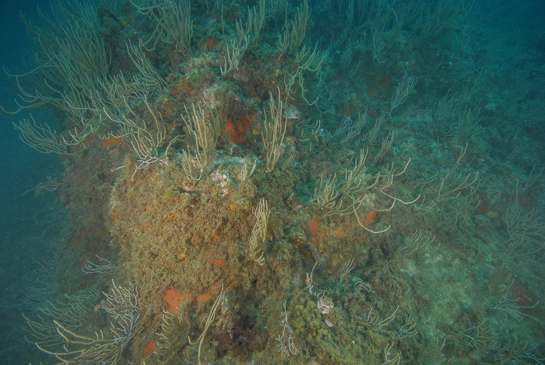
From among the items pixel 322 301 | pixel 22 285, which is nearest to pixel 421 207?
pixel 322 301

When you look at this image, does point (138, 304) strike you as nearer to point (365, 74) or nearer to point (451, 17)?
point (365, 74)

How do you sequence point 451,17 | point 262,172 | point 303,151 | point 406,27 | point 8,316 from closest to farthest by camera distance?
point 262,172 < point 303,151 < point 8,316 < point 451,17 < point 406,27

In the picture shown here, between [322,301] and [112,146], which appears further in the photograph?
[112,146]

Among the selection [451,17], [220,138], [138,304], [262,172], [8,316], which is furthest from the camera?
[451,17]

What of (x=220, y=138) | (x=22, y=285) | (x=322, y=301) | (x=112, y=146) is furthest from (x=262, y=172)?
(x=22, y=285)

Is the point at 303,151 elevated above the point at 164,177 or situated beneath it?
situated beneath

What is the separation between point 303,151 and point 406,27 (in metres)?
8.10

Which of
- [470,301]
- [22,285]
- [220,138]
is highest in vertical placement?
[220,138]

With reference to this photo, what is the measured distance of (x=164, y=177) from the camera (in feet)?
9.36

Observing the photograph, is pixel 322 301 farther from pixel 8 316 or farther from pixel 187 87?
pixel 8 316

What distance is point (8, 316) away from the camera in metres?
6.32

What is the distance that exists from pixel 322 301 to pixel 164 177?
2693 millimetres

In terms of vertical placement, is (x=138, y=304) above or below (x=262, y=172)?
below

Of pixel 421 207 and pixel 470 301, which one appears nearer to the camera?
pixel 470 301
